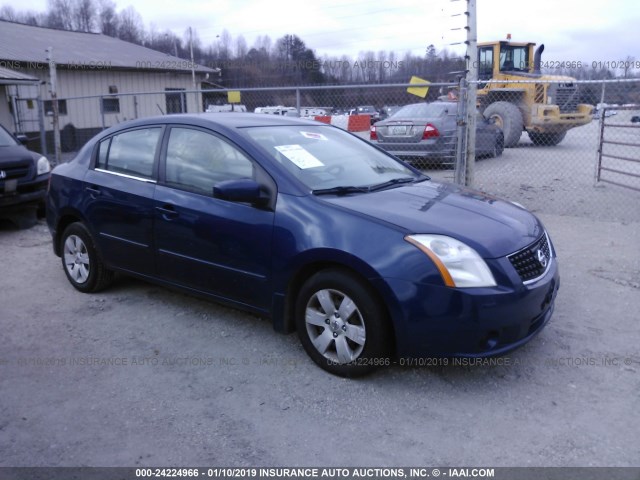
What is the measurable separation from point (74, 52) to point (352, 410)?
22838mm

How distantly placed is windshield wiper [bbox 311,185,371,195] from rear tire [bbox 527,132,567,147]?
1348 centimetres

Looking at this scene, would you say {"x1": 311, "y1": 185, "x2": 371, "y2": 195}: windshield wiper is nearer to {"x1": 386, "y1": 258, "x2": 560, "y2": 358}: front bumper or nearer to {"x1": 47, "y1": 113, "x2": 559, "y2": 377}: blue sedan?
{"x1": 47, "y1": 113, "x2": 559, "y2": 377}: blue sedan

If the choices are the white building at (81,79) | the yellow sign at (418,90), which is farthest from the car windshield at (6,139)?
the white building at (81,79)

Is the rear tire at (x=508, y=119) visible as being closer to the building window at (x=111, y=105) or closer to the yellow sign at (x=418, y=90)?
the yellow sign at (x=418, y=90)

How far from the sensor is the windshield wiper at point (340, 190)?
3879mm

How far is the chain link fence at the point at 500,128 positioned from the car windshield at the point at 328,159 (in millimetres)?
3297

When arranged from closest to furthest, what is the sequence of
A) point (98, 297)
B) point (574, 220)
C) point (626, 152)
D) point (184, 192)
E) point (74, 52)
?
point (184, 192) < point (98, 297) < point (574, 220) < point (626, 152) < point (74, 52)

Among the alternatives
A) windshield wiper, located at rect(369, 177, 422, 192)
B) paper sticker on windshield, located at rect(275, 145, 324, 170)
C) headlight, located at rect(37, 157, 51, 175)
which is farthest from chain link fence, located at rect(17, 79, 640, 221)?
paper sticker on windshield, located at rect(275, 145, 324, 170)

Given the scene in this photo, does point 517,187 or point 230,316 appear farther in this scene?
point 517,187

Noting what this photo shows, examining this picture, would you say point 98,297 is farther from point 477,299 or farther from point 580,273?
point 580,273

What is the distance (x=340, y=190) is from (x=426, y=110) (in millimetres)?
8406

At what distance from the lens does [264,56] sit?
41156 millimetres

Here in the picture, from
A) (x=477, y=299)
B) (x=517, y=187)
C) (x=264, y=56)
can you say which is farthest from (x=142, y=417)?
(x=264, y=56)

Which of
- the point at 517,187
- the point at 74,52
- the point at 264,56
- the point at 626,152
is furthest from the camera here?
the point at 264,56
